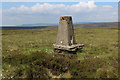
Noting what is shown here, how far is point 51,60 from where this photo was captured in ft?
30.7

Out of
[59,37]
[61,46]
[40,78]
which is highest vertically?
[59,37]

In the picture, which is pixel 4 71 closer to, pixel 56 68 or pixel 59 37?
pixel 56 68

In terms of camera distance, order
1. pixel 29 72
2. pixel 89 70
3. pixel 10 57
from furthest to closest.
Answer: pixel 10 57 < pixel 89 70 < pixel 29 72

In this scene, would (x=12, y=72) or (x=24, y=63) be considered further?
(x=24, y=63)


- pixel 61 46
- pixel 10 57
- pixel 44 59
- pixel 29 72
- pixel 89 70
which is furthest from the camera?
pixel 61 46

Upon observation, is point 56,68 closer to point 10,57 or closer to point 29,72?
point 29,72

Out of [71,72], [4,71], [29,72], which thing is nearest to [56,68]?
[71,72]

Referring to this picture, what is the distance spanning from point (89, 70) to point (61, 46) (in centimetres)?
419

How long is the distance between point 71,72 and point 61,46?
4220 millimetres

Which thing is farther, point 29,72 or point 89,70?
point 89,70

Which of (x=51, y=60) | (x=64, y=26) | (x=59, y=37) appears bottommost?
(x=51, y=60)

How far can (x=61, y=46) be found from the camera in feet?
37.8

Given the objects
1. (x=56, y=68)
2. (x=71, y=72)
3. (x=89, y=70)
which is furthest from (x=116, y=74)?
(x=56, y=68)

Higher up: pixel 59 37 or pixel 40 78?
pixel 59 37
